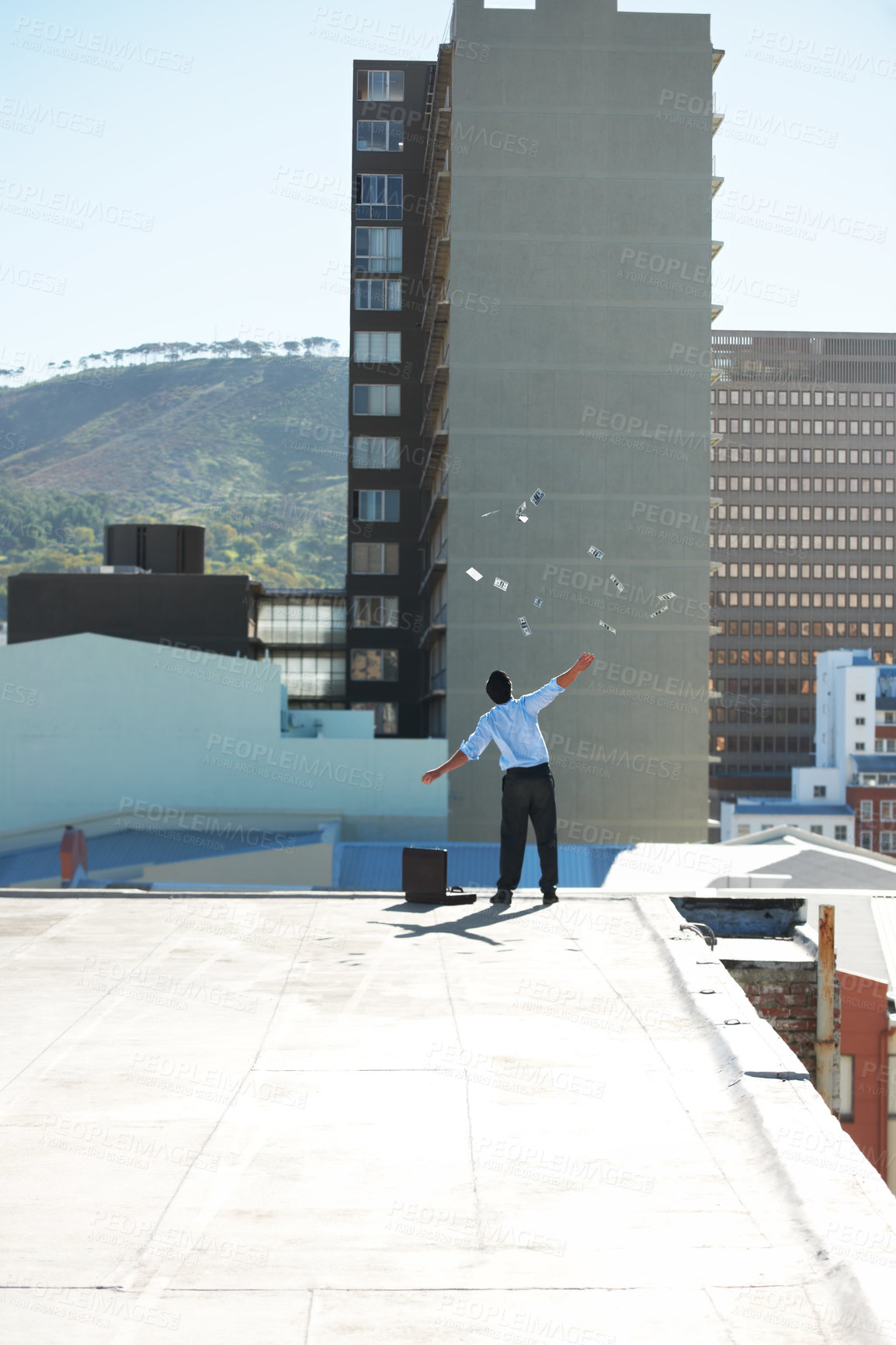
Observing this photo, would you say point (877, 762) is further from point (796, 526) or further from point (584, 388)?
point (584, 388)

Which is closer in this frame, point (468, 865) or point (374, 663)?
point (468, 865)

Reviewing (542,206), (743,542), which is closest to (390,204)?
(542,206)

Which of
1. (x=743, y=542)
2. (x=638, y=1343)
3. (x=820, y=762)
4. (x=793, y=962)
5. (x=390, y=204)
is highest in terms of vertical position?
(x=390, y=204)

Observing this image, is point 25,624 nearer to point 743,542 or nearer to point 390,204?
point 390,204

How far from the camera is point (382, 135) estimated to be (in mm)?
63188

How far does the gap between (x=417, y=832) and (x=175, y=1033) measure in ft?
105

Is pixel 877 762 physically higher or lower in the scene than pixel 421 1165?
lower

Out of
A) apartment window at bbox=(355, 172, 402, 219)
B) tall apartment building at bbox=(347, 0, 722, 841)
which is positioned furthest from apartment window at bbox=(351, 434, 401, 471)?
tall apartment building at bbox=(347, 0, 722, 841)

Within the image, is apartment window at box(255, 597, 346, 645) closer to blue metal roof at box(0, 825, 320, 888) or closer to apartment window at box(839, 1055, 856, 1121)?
blue metal roof at box(0, 825, 320, 888)

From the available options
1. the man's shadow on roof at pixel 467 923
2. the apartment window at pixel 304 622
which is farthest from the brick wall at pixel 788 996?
the apartment window at pixel 304 622

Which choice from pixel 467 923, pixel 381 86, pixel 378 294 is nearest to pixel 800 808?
pixel 378 294

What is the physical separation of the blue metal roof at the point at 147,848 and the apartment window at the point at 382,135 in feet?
138

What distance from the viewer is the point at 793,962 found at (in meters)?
9.19

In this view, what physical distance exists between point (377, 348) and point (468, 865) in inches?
1535
